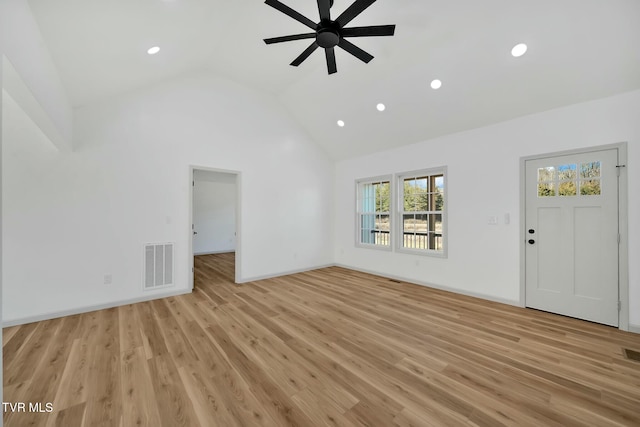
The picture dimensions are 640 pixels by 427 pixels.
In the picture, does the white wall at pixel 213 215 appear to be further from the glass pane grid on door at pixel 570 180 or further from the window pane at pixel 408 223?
the glass pane grid on door at pixel 570 180

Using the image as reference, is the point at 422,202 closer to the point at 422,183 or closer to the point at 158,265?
the point at 422,183

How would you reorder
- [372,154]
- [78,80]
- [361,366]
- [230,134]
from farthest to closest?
[372,154] < [230,134] < [78,80] < [361,366]

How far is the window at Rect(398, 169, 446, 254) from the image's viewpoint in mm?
4913

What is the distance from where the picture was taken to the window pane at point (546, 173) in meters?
3.64

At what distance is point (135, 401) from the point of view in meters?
1.97

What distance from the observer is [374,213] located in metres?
6.09

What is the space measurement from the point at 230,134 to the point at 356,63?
8.33ft

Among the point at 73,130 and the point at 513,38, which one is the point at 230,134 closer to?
the point at 73,130

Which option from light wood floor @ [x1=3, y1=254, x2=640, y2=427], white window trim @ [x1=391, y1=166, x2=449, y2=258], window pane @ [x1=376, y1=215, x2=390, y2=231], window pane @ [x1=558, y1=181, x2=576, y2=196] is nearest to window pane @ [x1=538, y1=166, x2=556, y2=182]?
window pane @ [x1=558, y1=181, x2=576, y2=196]

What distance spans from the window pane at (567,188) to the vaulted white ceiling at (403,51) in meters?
1.04

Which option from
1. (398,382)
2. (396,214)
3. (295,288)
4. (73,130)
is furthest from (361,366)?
(73,130)

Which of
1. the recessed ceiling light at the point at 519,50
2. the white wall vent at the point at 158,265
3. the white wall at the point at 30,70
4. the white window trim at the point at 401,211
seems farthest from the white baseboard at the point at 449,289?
the white wall at the point at 30,70

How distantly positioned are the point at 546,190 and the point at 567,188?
213 mm

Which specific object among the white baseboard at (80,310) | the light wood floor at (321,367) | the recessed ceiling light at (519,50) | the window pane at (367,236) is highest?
the recessed ceiling light at (519,50)
